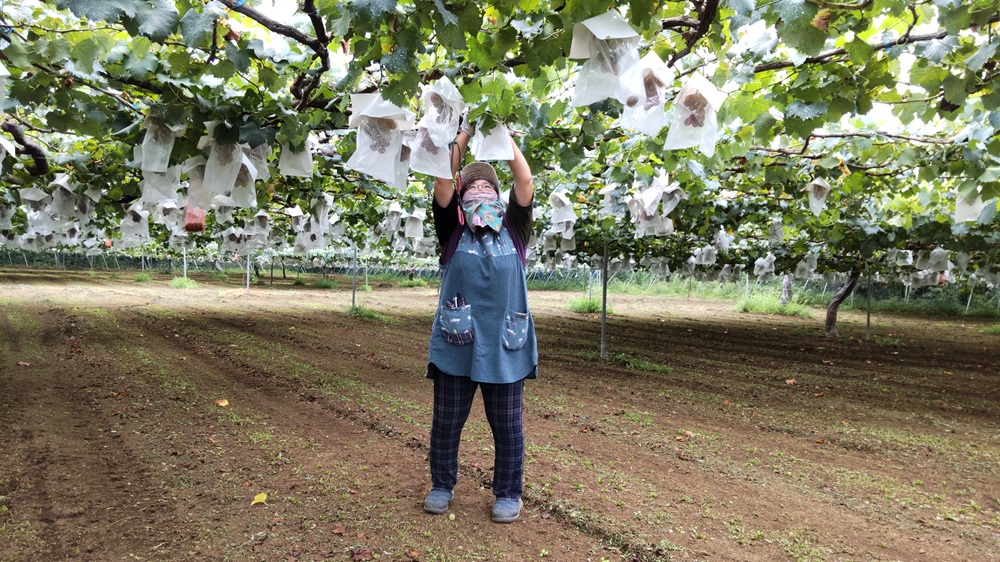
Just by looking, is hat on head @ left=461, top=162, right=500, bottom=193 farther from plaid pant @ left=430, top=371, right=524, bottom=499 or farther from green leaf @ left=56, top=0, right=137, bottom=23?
green leaf @ left=56, top=0, right=137, bottom=23

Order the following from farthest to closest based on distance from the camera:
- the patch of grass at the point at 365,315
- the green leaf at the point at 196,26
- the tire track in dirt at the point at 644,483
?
the patch of grass at the point at 365,315 → the tire track in dirt at the point at 644,483 → the green leaf at the point at 196,26

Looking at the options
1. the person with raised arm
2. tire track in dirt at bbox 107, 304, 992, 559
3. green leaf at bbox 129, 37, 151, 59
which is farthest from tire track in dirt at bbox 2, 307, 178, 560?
green leaf at bbox 129, 37, 151, 59

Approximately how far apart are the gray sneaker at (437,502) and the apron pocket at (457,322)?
2.35 ft

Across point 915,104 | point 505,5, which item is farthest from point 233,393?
point 915,104

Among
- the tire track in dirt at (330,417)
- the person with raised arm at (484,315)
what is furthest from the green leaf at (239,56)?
the tire track in dirt at (330,417)

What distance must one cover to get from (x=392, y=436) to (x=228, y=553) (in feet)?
5.22

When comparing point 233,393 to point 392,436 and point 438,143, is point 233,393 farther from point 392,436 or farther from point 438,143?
point 438,143

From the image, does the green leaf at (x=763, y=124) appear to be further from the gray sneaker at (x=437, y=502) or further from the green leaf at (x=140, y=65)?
the green leaf at (x=140, y=65)

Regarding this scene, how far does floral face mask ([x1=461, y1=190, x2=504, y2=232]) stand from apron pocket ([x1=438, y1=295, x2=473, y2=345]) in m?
0.30

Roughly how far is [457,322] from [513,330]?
0.22 m

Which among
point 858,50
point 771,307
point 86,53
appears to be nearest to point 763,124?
point 858,50

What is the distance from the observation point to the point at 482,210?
91.0 inches

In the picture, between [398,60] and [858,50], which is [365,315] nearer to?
[398,60]

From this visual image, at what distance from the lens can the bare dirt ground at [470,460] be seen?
230 cm
